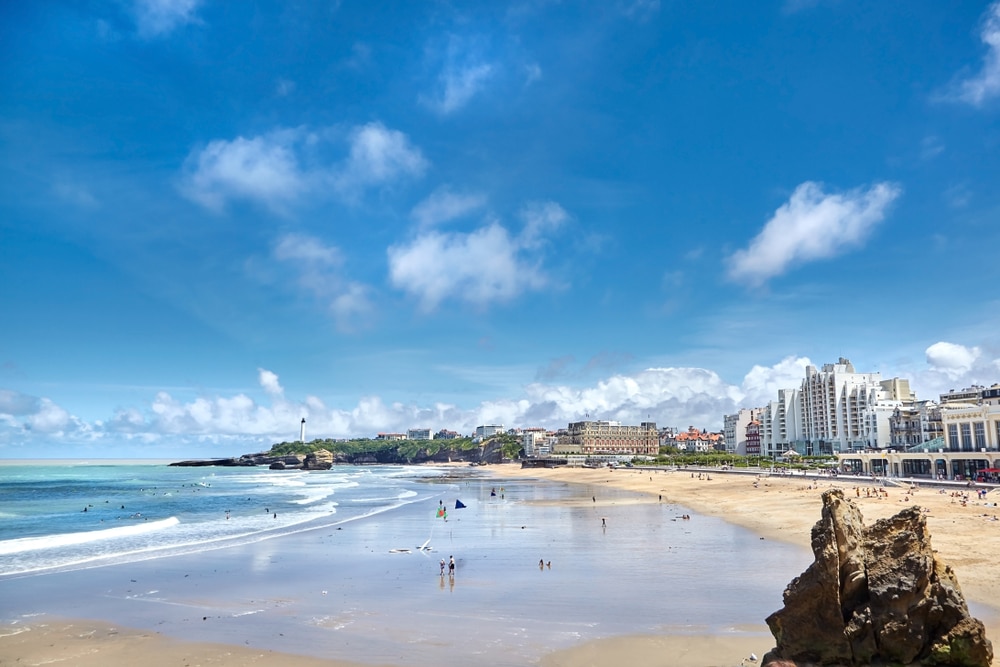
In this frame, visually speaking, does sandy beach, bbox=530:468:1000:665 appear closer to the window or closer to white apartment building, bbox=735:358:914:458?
the window

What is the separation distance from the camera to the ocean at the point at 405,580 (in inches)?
768

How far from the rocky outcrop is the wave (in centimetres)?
4067

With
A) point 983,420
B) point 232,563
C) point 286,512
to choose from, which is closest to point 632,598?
point 232,563

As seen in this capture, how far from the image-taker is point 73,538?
42.7m

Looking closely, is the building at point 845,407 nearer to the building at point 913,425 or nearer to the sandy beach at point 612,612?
the building at point 913,425

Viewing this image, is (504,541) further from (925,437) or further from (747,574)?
(925,437)

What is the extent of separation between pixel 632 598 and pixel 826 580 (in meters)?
10.7

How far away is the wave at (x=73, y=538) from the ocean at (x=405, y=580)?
19cm

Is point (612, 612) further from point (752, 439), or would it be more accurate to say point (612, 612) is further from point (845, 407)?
point (752, 439)

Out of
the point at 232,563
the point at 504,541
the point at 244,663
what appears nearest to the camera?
the point at 244,663

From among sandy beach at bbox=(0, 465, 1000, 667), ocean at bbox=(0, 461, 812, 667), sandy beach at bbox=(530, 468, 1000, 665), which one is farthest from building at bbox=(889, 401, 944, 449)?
ocean at bbox=(0, 461, 812, 667)

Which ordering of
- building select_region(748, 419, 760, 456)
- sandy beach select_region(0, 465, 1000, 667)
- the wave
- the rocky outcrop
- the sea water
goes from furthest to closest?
building select_region(748, 419, 760, 456)
the wave
the sea water
sandy beach select_region(0, 465, 1000, 667)
the rocky outcrop

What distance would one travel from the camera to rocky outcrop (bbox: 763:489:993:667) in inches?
502

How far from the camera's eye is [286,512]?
5959cm
